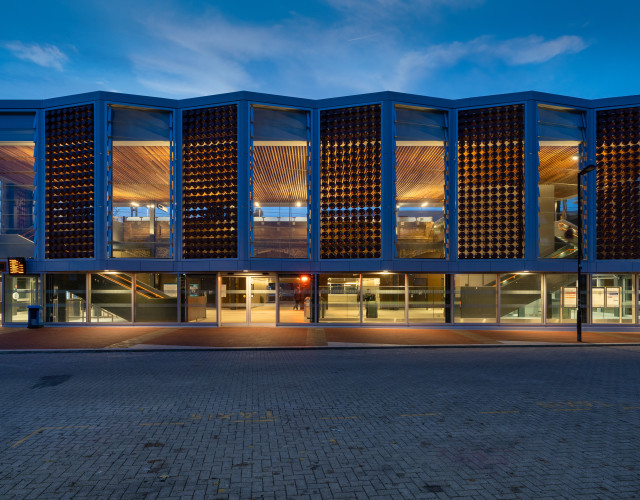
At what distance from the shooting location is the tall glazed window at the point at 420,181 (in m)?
18.1

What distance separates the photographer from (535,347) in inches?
551

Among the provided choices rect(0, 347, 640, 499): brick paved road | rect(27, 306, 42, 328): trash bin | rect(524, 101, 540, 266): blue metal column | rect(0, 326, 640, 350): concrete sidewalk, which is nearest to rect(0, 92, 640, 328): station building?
rect(524, 101, 540, 266): blue metal column

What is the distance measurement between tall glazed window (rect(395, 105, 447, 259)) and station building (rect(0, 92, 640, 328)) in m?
0.08

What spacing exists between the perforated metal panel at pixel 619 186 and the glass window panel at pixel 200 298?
20.7 m

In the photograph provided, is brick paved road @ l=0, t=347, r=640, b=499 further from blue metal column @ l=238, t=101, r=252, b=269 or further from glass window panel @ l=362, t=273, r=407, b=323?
blue metal column @ l=238, t=101, r=252, b=269

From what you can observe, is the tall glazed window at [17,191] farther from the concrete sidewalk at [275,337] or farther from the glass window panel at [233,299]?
the glass window panel at [233,299]

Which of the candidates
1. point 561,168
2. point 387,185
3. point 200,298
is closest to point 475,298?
point 387,185

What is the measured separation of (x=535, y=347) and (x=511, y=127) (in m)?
11.2

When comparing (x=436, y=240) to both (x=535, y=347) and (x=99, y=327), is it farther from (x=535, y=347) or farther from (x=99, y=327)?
(x=99, y=327)

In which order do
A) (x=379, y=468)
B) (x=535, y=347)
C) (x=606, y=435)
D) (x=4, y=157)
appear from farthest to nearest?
1. (x=4, y=157)
2. (x=535, y=347)
3. (x=606, y=435)
4. (x=379, y=468)

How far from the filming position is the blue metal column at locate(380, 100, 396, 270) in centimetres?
1775

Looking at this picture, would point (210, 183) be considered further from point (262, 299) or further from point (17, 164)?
point (17, 164)

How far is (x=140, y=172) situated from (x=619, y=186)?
26.1 meters

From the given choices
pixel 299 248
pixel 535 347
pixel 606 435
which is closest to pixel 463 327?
pixel 535 347
